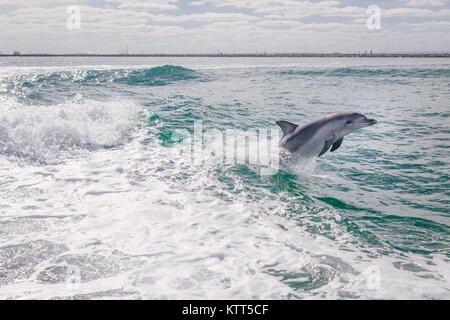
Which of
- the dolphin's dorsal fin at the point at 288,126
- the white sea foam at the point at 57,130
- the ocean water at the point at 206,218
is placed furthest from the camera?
the white sea foam at the point at 57,130

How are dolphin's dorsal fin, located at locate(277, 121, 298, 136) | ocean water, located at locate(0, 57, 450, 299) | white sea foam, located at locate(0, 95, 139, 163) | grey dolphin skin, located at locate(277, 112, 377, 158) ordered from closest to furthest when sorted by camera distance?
ocean water, located at locate(0, 57, 450, 299) → grey dolphin skin, located at locate(277, 112, 377, 158) → dolphin's dorsal fin, located at locate(277, 121, 298, 136) → white sea foam, located at locate(0, 95, 139, 163)

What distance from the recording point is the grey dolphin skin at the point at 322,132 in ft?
24.3

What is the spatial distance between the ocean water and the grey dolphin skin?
0.52 metres

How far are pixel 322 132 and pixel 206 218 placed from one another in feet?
11.8

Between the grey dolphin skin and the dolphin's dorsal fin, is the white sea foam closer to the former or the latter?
the dolphin's dorsal fin

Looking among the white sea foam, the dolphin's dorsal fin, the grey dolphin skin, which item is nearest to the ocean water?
the white sea foam

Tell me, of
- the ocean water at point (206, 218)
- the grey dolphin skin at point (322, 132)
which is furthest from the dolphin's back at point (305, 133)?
the ocean water at point (206, 218)

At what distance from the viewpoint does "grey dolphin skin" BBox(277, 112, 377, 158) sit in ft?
24.3

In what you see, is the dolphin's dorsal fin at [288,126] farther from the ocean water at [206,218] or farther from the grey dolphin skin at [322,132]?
the ocean water at [206,218]

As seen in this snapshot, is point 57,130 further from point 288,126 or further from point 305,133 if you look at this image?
point 305,133

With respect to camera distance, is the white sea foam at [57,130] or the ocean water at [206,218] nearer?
the ocean water at [206,218]

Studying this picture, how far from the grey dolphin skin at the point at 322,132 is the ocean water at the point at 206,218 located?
20.5 inches
